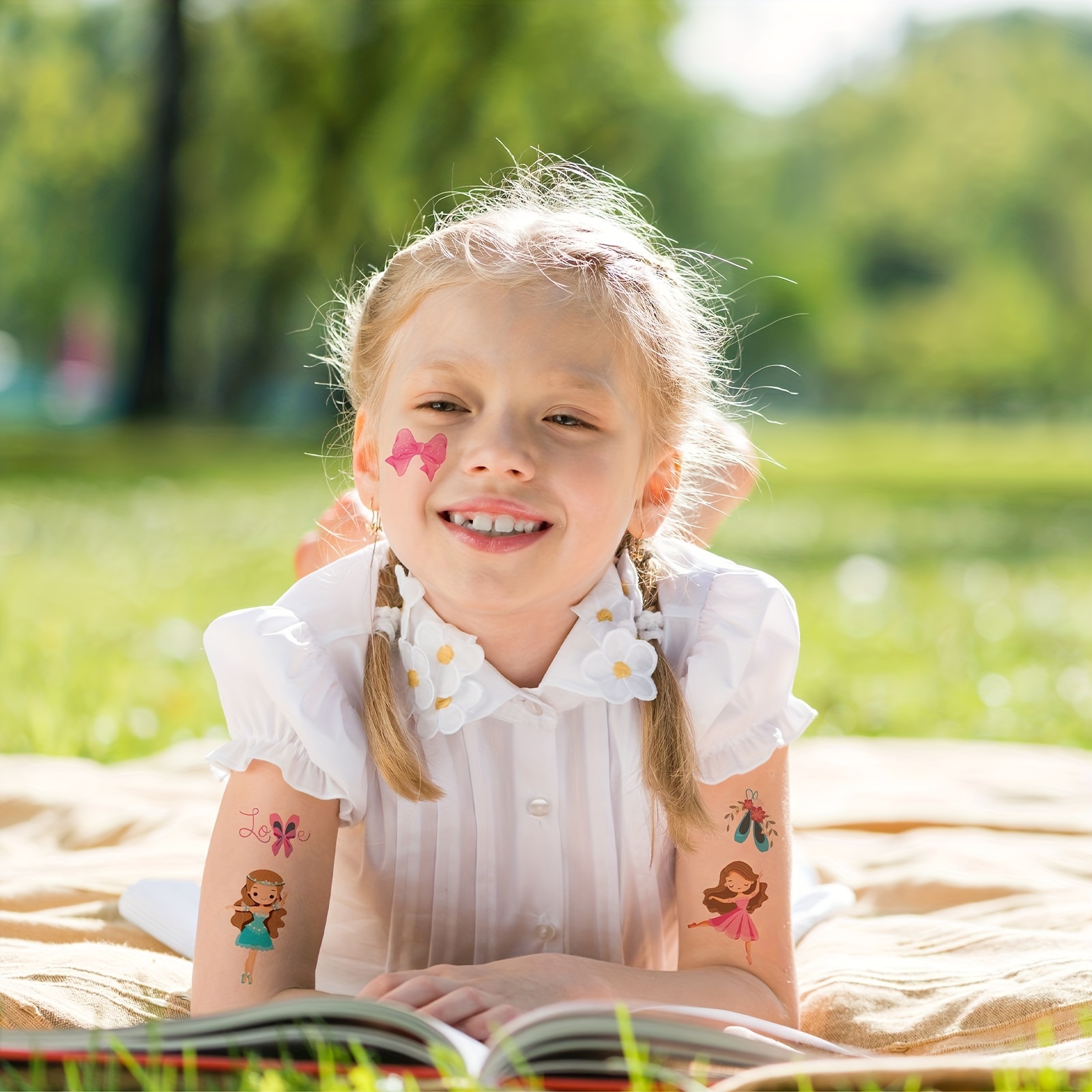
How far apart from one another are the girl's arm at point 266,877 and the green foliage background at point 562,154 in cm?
140

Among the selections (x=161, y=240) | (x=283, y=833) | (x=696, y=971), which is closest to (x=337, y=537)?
(x=283, y=833)

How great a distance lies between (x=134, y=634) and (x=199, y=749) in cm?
194

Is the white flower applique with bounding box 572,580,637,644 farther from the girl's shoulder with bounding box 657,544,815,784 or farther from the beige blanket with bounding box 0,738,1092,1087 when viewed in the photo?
the beige blanket with bounding box 0,738,1092,1087

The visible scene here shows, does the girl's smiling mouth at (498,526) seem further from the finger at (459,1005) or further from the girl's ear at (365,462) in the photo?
the finger at (459,1005)

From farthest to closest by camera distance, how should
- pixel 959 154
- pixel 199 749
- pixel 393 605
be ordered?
pixel 959 154
pixel 199 749
pixel 393 605

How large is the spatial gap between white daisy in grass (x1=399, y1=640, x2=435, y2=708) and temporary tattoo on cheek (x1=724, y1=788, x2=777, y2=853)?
0.49 metres

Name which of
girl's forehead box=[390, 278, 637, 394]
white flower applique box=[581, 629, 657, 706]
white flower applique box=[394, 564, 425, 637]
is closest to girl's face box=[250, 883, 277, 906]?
white flower applique box=[394, 564, 425, 637]

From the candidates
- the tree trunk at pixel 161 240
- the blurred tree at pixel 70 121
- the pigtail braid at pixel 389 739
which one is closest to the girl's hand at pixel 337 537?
the pigtail braid at pixel 389 739

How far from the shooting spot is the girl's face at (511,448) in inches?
78.5

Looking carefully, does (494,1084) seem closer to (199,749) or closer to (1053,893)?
(1053,893)

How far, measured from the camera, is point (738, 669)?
7.12 feet

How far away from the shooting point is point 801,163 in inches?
1462

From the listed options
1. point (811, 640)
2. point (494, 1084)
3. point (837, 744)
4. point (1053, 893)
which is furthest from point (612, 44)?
point (494, 1084)

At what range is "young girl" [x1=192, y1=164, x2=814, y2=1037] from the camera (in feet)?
6.61
